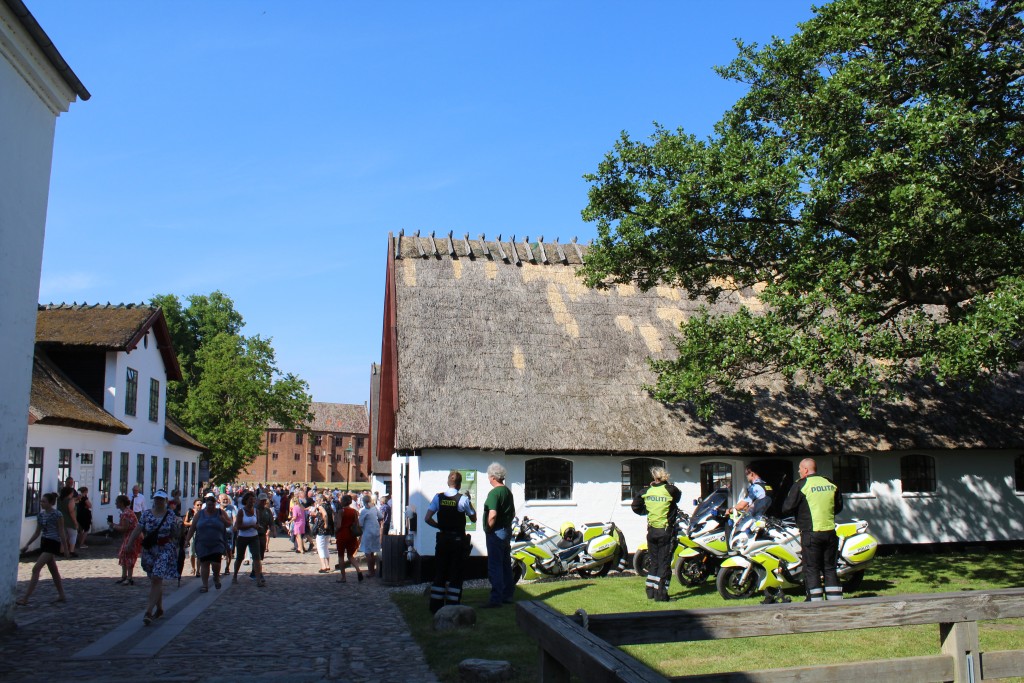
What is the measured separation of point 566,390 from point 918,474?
8.24m

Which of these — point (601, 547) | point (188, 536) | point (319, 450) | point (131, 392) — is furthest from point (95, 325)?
point (319, 450)

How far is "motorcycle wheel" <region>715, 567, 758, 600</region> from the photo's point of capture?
11.8 meters

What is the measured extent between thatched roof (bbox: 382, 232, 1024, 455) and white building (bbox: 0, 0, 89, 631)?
7159 mm

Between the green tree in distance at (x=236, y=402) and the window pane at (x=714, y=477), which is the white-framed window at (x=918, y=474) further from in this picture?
the green tree in distance at (x=236, y=402)

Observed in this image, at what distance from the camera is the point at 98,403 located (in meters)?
26.5

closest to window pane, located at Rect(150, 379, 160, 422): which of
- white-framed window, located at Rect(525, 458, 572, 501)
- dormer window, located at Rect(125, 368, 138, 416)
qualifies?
dormer window, located at Rect(125, 368, 138, 416)

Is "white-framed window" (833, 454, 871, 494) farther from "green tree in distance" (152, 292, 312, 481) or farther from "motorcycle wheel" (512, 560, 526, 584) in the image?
"green tree in distance" (152, 292, 312, 481)

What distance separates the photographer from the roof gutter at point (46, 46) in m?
9.68

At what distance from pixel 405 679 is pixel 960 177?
9.79 m

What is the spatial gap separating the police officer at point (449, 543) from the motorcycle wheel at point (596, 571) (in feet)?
17.9

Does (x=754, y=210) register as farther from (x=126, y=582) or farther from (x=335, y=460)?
(x=335, y=460)

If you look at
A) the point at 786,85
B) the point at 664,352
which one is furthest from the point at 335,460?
the point at 786,85

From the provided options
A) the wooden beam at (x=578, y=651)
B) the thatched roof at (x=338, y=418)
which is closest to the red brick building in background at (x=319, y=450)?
the thatched roof at (x=338, y=418)

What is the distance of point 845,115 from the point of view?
1276 cm
